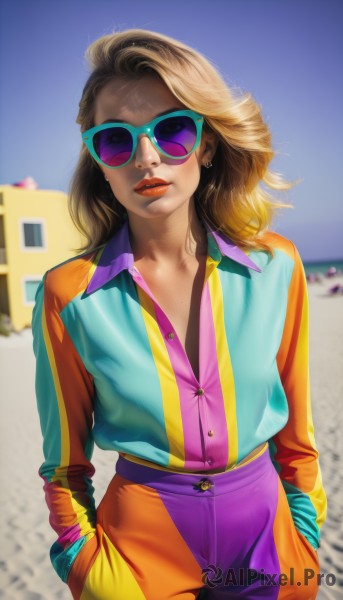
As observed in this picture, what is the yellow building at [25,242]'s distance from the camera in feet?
84.0

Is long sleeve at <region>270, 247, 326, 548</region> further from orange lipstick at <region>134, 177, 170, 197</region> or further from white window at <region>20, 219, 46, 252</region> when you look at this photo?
white window at <region>20, 219, 46, 252</region>

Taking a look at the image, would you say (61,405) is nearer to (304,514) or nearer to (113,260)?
(113,260)

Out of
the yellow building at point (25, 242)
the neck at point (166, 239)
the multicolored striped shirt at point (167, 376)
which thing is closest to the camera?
the multicolored striped shirt at point (167, 376)

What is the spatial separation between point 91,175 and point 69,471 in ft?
3.60

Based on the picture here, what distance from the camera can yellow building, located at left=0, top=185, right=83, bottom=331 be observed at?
84.0 feet

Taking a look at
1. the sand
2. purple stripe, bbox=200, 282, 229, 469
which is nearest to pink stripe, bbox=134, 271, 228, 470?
purple stripe, bbox=200, 282, 229, 469

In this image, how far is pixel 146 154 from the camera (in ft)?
5.40

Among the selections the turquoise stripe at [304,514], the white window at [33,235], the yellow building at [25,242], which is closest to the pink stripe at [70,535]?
the turquoise stripe at [304,514]

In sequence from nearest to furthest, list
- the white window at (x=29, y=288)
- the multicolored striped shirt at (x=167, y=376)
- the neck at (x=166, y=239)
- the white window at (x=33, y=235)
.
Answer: the multicolored striped shirt at (x=167, y=376) < the neck at (x=166, y=239) < the white window at (x=29, y=288) < the white window at (x=33, y=235)

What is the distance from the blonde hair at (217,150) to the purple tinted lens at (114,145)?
160 mm

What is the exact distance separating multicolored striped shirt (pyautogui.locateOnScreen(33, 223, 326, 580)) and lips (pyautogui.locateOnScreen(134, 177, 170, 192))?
0.75 feet

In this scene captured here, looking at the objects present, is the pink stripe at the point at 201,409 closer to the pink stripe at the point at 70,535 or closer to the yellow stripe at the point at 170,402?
the yellow stripe at the point at 170,402

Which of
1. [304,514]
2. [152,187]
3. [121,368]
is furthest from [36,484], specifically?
[152,187]

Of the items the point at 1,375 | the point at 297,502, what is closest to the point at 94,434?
the point at 297,502
